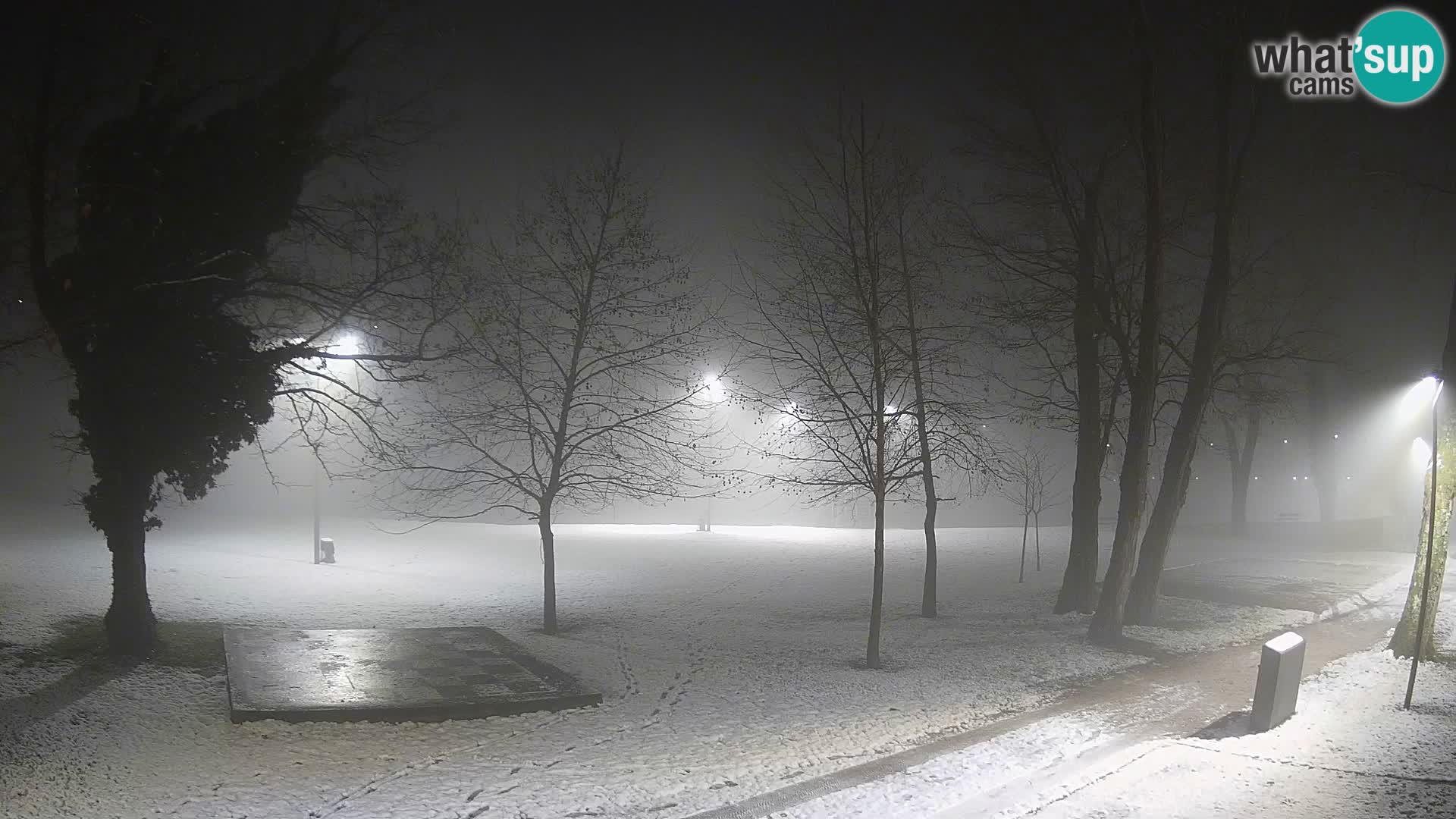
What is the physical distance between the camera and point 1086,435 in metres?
17.9

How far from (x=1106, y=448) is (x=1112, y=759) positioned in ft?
36.1

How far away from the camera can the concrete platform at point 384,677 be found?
10039mm

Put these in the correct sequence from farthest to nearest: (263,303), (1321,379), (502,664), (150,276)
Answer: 1. (1321,379)
2. (263,303)
3. (502,664)
4. (150,276)

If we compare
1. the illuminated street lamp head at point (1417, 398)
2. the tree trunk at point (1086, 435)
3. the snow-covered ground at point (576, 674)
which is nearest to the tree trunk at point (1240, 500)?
the illuminated street lamp head at point (1417, 398)

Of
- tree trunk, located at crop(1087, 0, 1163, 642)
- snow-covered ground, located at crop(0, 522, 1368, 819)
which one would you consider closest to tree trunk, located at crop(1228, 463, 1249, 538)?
snow-covered ground, located at crop(0, 522, 1368, 819)

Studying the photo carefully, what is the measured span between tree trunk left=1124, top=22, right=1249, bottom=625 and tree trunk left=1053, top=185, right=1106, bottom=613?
1.23 meters

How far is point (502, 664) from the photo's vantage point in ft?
41.5

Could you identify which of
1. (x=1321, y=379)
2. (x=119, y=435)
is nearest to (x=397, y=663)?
(x=119, y=435)

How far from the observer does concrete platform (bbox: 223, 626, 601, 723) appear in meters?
10.0

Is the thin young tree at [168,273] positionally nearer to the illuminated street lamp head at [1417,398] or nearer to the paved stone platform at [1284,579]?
the paved stone platform at [1284,579]

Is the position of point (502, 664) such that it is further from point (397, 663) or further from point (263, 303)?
point (263, 303)

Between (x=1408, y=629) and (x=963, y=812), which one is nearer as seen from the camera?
(x=963, y=812)

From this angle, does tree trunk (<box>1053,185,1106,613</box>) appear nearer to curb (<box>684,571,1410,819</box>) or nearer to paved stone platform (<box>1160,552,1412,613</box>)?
paved stone platform (<box>1160,552,1412,613</box>)

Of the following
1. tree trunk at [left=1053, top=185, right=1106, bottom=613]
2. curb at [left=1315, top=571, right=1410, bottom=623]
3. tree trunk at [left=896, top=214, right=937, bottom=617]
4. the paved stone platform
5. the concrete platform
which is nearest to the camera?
the concrete platform
